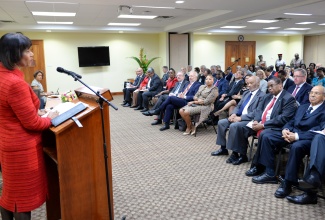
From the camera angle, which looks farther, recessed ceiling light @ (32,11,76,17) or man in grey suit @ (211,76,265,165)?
recessed ceiling light @ (32,11,76,17)

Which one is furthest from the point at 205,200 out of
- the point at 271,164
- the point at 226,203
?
the point at 271,164

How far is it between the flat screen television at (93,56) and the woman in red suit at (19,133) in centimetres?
1072

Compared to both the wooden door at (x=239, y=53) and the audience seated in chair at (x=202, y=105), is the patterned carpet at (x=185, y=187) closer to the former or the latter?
the audience seated in chair at (x=202, y=105)

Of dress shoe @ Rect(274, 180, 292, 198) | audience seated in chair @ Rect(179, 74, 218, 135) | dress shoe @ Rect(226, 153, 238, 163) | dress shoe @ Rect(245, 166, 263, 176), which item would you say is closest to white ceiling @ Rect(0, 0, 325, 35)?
audience seated in chair @ Rect(179, 74, 218, 135)

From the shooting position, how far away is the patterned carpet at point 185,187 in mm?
2801

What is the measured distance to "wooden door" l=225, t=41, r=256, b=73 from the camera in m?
15.2

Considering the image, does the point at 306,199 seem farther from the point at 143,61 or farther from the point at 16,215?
the point at 143,61

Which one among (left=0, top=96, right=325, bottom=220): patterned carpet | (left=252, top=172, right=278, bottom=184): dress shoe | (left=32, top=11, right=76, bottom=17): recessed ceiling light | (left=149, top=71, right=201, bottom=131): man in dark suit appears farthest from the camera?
(left=32, top=11, right=76, bottom=17): recessed ceiling light

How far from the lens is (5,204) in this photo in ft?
6.41

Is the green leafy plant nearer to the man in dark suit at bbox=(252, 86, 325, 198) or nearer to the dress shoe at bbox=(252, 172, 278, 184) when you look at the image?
the man in dark suit at bbox=(252, 86, 325, 198)

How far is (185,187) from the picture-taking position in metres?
3.39

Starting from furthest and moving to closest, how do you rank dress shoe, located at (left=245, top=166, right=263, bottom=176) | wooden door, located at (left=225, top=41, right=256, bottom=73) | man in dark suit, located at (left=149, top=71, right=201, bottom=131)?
wooden door, located at (left=225, top=41, right=256, bottom=73) < man in dark suit, located at (left=149, top=71, right=201, bottom=131) < dress shoe, located at (left=245, top=166, right=263, bottom=176)

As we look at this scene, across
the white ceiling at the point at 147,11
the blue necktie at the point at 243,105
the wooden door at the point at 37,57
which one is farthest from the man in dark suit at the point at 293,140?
the wooden door at the point at 37,57

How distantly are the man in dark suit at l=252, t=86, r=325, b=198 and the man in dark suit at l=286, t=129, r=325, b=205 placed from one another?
15 cm
